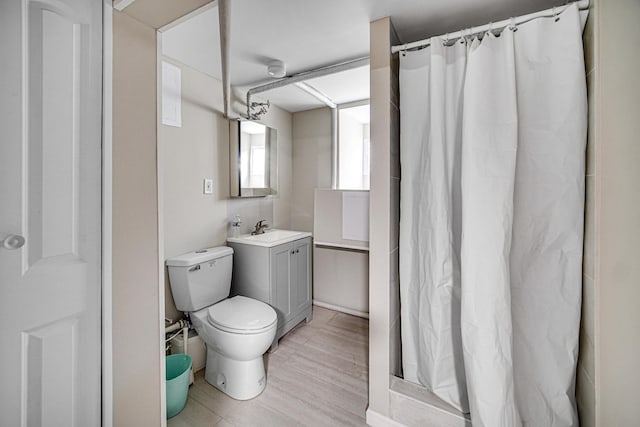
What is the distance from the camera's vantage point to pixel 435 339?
1343 millimetres

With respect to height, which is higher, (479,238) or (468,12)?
(468,12)

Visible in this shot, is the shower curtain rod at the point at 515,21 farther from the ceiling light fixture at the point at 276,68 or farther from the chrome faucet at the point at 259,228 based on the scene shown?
the chrome faucet at the point at 259,228

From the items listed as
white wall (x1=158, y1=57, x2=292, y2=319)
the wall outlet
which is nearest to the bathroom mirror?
white wall (x1=158, y1=57, x2=292, y2=319)

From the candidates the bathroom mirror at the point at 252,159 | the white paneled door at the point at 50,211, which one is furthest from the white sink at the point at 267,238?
the white paneled door at the point at 50,211

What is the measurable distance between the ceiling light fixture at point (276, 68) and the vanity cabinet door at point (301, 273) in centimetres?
134

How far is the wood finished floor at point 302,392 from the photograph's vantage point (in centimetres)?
142

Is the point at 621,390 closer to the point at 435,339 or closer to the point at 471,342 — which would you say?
the point at 471,342

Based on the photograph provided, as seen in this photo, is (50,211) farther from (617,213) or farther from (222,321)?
(617,213)

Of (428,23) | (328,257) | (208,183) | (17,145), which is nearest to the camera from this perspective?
(17,145)

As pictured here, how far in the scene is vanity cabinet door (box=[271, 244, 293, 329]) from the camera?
203cm

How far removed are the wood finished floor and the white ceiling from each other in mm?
2166

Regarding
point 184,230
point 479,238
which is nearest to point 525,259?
point 479,238

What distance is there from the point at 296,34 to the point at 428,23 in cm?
75

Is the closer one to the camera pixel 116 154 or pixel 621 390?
pixel 621 390
